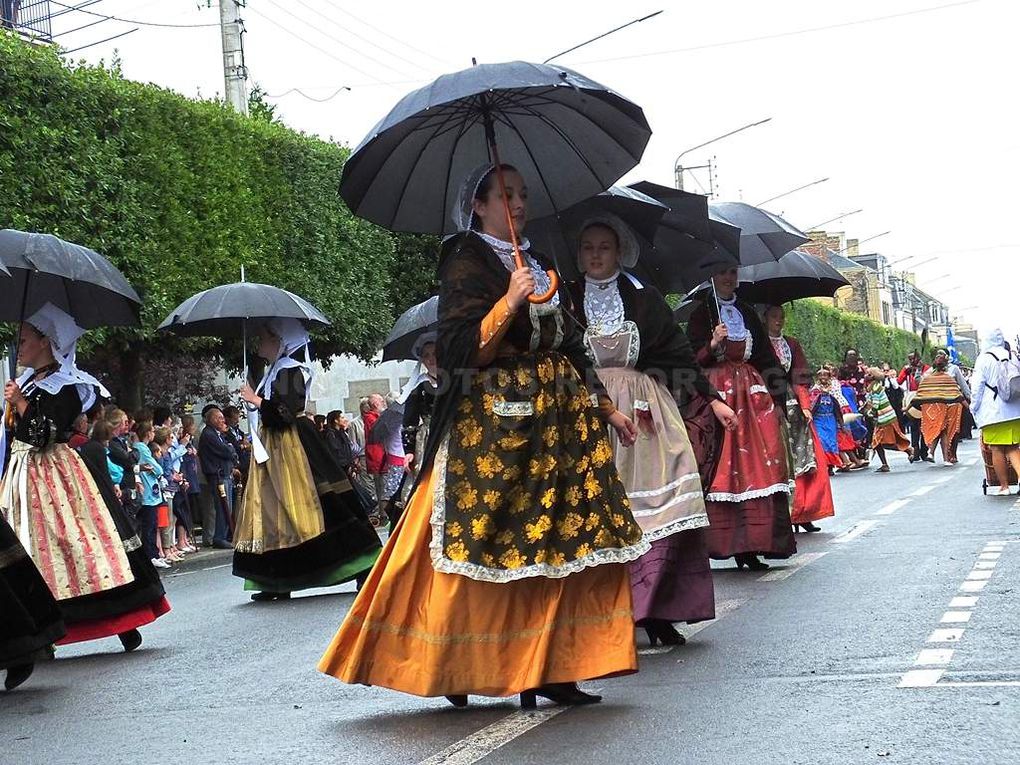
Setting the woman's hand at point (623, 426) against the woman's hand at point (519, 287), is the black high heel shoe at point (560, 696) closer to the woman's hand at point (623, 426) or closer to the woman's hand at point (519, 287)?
the woman's hand at point (623, 426)

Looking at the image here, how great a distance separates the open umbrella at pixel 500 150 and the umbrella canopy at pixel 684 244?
2.04 meters

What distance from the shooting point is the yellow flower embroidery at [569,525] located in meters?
6.21

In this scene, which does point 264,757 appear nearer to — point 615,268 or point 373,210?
point 373,210

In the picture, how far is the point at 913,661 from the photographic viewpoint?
6.74 m

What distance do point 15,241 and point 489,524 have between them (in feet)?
13.5

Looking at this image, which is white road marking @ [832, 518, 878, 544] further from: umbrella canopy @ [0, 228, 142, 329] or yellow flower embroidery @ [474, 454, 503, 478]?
yellow flower embroidery @ [474, 454, 503, 478]

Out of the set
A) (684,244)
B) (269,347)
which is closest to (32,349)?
(269,347)

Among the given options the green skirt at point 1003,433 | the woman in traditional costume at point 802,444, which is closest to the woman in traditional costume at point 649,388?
the woman in traditional costume at point 802,444

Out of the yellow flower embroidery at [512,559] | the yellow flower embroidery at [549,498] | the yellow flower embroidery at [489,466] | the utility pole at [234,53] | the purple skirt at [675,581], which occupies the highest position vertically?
the utility pole at [234,53]

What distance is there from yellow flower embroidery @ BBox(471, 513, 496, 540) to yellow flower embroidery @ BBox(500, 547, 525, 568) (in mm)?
93

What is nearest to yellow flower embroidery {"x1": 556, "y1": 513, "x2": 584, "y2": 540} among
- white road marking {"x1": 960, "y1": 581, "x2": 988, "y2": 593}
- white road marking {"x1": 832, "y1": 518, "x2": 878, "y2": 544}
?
white road marking {"x1": 960, "y1": 581, "x2": 988, "y2": 593}

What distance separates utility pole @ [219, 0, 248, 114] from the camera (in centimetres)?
2572

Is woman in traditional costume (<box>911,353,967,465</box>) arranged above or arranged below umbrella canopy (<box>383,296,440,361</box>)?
below

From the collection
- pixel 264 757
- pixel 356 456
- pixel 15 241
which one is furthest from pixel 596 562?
pixel 356 456
